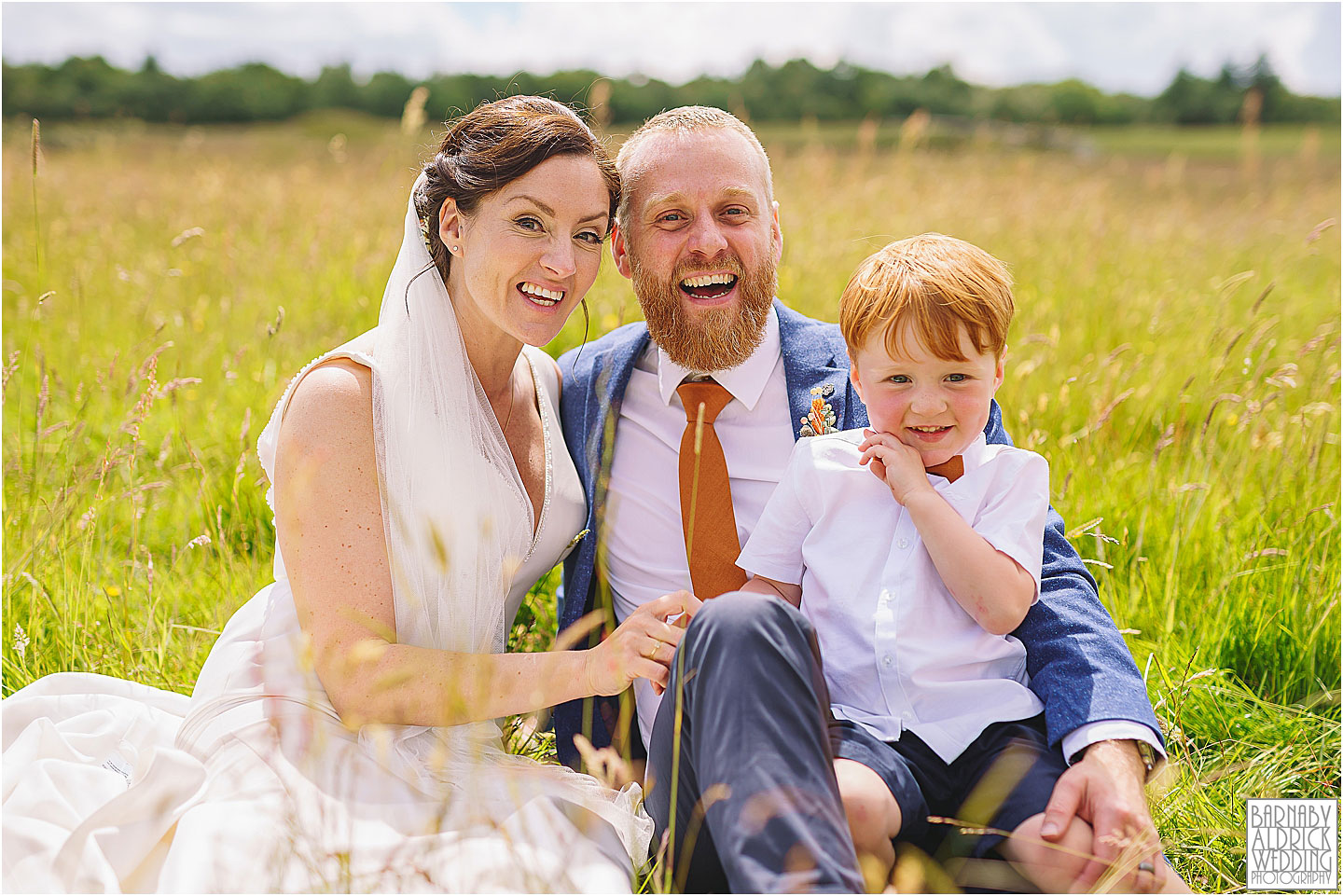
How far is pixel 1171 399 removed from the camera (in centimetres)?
406

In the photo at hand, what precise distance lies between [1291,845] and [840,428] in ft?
4.76

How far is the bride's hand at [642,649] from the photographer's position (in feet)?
6.46

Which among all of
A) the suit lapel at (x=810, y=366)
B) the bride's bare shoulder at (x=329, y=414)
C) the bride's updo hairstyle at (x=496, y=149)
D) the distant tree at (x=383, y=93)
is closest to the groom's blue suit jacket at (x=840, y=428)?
the suit lapel at (x=810, y=366)

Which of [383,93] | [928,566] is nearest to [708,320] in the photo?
[928,566]

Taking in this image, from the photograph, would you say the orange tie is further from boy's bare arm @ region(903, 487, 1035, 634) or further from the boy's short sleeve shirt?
boy's bare arm @ region(903, 487, 1035, 634)

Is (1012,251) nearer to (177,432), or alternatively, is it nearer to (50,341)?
(177,432)

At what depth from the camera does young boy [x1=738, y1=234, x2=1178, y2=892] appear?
195cm

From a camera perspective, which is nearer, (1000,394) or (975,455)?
(975,455)

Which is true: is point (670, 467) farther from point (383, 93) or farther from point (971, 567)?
point (383, 93)

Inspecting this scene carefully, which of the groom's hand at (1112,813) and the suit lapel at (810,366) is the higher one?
the suit lapel at (810,366)

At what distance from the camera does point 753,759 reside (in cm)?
168

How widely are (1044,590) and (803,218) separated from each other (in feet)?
14.2

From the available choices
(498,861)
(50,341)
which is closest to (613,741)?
(498,861)

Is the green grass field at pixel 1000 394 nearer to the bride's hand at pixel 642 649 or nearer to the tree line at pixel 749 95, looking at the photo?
the bride's hand at pixel 642 649
